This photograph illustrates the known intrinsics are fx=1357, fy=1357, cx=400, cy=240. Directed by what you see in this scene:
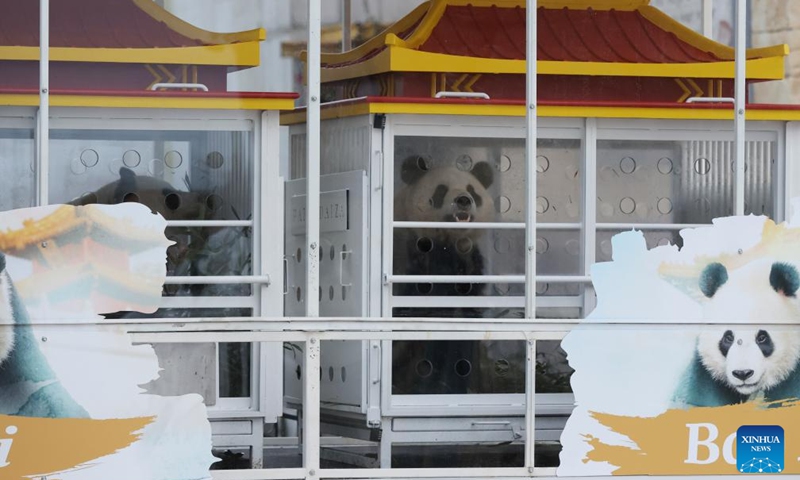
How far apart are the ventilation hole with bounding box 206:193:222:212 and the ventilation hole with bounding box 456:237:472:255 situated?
1030 mm

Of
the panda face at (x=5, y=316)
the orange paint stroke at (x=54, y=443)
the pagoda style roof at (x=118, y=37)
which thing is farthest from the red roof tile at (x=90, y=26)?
the orange paint stroke at (x=54, y=443)

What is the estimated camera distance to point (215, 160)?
514 cm

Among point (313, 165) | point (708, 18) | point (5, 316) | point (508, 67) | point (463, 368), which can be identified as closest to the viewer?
point (5, 316)

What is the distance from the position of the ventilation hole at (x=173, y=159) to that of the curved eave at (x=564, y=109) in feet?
2.35

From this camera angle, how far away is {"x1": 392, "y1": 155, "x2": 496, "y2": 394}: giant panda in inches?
217

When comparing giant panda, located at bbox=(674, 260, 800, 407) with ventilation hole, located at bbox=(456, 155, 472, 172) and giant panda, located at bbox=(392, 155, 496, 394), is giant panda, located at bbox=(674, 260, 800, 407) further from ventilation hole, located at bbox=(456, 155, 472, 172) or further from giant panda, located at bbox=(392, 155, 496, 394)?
ventilation hole, located at bbox=(456, 155, 472, 172)

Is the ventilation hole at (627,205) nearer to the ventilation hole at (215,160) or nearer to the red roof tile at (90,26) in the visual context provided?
the ventilation hole at (215,160)

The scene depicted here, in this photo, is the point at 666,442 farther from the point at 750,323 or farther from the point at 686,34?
the point at 686,34

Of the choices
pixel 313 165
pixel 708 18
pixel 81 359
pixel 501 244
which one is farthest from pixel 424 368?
pixel 708 18

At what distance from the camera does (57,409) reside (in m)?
4.78

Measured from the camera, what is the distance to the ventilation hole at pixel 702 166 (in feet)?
18.7

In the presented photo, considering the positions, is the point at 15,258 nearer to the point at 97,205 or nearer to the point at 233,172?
the point at 97,205

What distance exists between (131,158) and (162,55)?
16.5 inches

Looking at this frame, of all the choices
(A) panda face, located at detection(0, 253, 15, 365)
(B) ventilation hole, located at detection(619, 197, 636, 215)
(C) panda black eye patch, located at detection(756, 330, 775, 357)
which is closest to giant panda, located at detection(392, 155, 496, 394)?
(B) ventilation hole, located at detection(619, 197, 636, 215)
